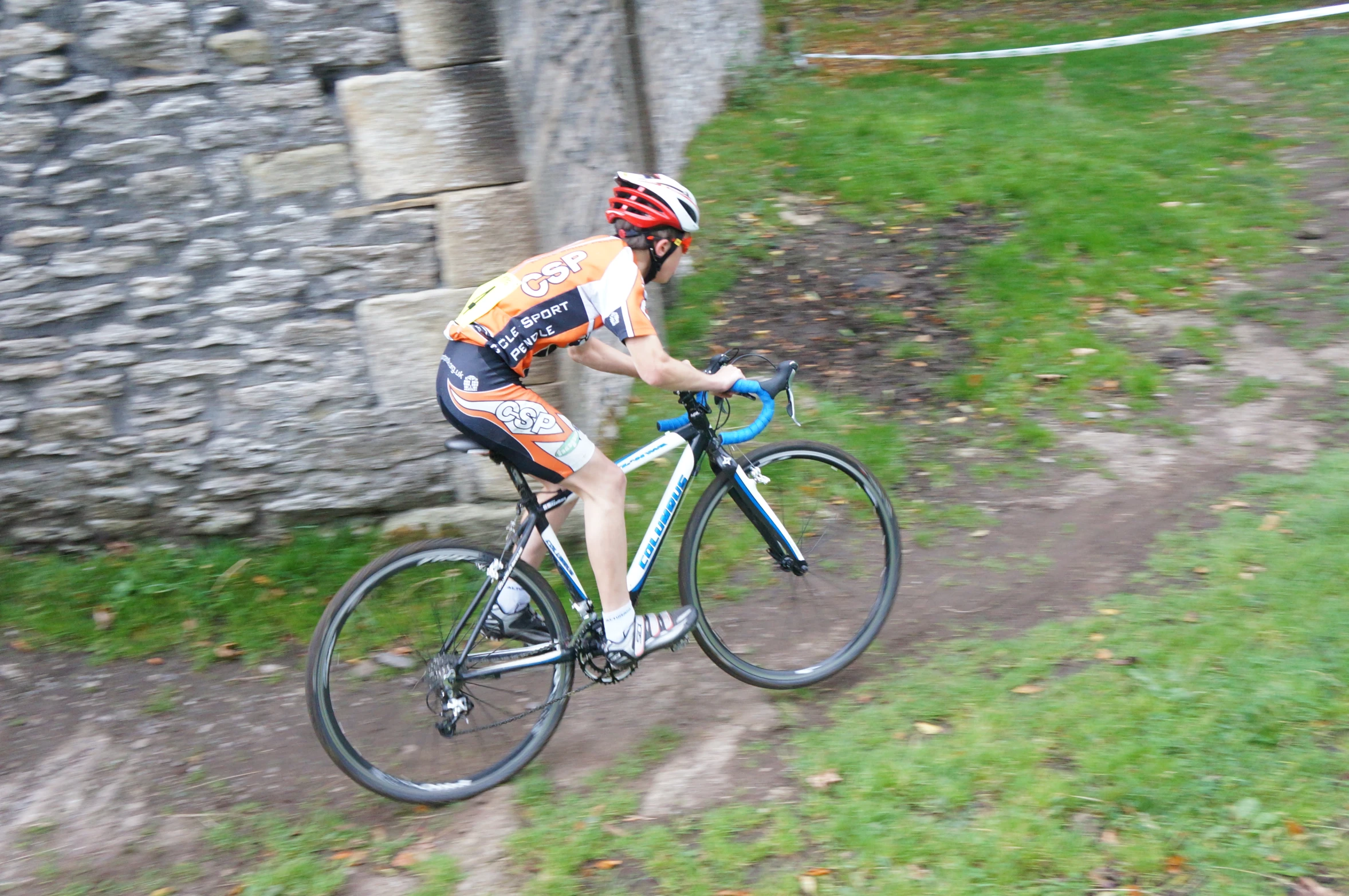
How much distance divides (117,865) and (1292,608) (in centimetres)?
436

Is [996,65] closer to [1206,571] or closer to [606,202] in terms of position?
[606,202]

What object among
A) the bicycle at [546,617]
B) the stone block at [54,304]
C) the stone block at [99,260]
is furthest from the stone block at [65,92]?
the bicycle at [546,617]

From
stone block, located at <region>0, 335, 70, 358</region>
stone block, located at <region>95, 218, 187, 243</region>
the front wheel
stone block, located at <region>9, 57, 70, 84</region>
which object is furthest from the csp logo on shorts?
stone block, located at <region>9, 57, 70, 84</region>

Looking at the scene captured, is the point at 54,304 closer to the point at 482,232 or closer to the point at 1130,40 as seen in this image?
the point at 482,232

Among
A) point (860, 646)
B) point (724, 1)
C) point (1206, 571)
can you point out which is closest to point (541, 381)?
point (860, 646)

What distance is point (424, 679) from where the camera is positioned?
12.5 ft

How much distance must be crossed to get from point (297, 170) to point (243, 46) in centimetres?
53

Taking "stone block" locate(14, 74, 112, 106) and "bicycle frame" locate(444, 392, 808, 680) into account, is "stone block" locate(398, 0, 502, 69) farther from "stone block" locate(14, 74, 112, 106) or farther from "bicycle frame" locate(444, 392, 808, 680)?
"bicycle frame" locate(444, 392, 808, 680)

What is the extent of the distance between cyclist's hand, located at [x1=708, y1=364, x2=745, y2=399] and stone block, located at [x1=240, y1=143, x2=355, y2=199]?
6.48 feet

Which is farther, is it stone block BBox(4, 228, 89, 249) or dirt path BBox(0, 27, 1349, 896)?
stone block BBox(4, 228, 89, 249)

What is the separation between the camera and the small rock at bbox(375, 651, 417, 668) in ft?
12.9

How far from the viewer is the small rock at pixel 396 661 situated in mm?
3936

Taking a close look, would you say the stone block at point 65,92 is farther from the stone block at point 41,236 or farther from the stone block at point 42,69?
the stone block at point 41,236

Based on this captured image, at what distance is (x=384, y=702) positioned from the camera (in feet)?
13.0
